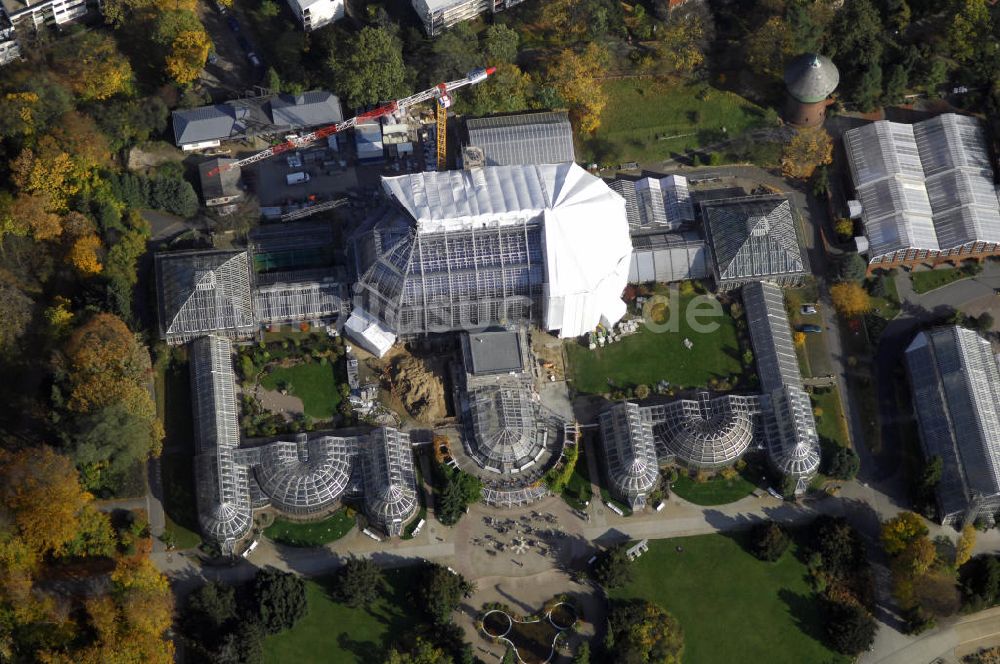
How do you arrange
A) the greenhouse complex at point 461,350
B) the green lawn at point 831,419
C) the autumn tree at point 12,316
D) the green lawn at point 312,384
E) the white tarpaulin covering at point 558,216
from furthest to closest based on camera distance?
the green lawn at point 831,419, the green lawn at point 312,384, the white tarpaulin covering at point 558,216, the autumn tree at point 12,316, the greenhouse complex at point 461,350

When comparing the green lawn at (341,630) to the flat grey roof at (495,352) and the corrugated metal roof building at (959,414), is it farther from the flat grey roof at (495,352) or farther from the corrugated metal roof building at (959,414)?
the corrugated metal roof building at (959,414)

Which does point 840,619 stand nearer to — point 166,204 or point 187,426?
point 187,426

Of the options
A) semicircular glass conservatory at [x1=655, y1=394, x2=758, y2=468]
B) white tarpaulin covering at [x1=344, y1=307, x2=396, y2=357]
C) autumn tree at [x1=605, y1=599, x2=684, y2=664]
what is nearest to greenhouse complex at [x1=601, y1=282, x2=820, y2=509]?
semicircular glass conservatory at [x1=655, y1=394, x2=758, y2=468]

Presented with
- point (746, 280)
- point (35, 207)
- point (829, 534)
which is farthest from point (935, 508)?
point (35, 207)

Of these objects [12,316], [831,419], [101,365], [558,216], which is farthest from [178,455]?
[831,419]

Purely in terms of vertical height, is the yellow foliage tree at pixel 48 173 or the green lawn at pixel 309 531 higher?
the yellow foliage tree at pixel 48 173

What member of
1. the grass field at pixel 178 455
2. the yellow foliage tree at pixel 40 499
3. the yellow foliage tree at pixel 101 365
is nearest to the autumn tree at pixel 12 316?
the yellow foliage tree at pixel 101 365

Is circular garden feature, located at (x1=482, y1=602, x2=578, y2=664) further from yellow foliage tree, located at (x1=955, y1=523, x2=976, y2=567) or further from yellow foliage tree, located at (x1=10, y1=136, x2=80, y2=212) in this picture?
yellow foliage tree, located at (x1=10, y1=136, x2=80, y2=212)
